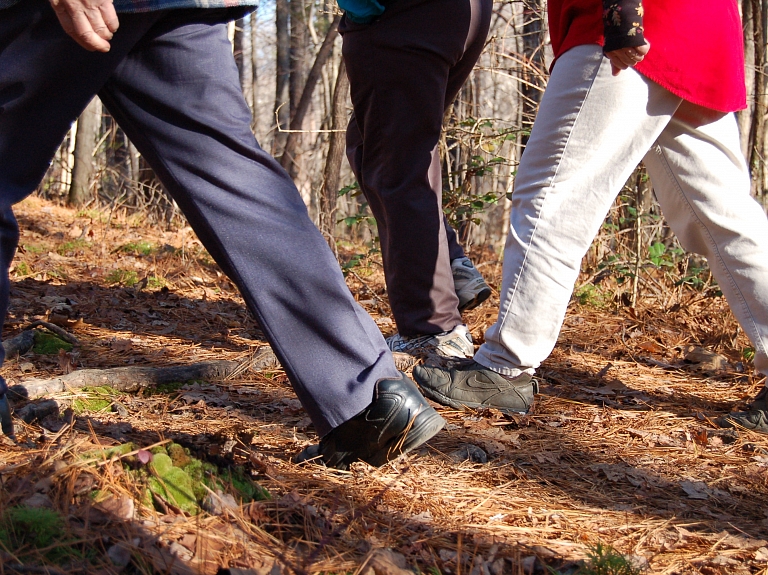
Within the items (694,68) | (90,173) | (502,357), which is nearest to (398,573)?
(502,357)

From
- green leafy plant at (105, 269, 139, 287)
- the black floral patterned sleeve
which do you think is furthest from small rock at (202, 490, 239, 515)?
green leafy plant at (105, 269, 139, 287)

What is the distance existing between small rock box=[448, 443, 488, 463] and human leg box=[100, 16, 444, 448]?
0.58 meters

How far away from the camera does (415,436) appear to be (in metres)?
A: 2.01

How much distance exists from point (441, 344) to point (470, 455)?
955mm

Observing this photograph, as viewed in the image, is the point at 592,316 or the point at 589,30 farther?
the point at 592,316

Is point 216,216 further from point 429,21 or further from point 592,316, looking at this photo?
point 592,316

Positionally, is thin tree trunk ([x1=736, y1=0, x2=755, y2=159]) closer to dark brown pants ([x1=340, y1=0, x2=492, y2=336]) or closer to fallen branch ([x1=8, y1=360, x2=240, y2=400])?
dark brown pants ([x1=340, y1=0, x2=492, y2=336])

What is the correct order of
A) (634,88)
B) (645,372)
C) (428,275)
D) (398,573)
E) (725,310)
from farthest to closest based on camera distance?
(725,310) < (645,372) < (428,275) < (634,88) < (398,573)

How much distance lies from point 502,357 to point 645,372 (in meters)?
1.19

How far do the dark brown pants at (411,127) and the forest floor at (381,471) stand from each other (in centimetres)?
64

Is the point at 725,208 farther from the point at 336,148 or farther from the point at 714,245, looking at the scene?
the point at 336,148

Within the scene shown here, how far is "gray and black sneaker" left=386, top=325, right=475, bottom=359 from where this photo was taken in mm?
3270

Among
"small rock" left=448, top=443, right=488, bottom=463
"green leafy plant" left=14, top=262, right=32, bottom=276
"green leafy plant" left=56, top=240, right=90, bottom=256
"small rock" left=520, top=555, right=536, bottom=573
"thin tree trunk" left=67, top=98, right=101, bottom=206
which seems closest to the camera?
"small rock" left=520, top=555, right=536, bottom=573

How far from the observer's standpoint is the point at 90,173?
31.7 feet
